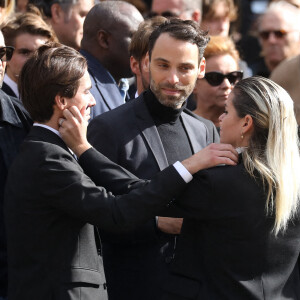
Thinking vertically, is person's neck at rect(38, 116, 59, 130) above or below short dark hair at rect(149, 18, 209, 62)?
below

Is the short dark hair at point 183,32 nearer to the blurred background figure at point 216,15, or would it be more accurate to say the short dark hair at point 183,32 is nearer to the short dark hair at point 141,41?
the short dark hair at point 141,41

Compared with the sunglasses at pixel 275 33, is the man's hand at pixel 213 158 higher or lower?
higher

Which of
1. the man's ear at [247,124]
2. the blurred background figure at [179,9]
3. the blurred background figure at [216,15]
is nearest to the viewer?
the man's ear at [247,124]

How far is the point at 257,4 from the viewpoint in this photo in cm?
907

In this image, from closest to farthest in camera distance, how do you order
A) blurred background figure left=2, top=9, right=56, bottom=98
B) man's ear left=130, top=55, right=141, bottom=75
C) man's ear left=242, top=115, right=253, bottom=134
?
1. man's ear left=242, top=115, right=253, bottom=134
2. man's ear left=130, top=55, right=141, bottom=75
3. blurred background figure left=2, top=9, right=56, bottom=98

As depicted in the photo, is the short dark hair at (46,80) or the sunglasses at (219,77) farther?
the sunglasses at (219,77)

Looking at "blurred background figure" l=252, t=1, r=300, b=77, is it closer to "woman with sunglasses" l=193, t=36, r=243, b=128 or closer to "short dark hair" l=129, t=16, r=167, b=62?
"woman with sunglasses" l=193, t=36, r=243, b=128

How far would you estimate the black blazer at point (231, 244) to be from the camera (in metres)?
3.13

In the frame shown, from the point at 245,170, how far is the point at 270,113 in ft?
0.94

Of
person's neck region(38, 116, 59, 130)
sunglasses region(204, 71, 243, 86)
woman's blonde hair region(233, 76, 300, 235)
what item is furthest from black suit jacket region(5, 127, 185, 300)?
sunglasses region(204, 71, 243, 86)

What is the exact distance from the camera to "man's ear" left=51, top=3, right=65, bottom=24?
238 inches

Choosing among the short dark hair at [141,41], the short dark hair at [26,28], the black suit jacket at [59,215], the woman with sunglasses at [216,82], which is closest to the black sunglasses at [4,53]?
the black suit jacket at [59,215]

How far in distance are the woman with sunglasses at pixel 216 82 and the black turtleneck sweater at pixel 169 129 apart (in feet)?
4.30

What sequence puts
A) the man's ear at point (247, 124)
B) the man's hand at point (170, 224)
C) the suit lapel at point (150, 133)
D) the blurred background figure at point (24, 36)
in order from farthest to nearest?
the blurred background figure at point (24, 36), the suit lapel at point (150, 133), the man's hand at point (170, 224), the man's ear at point (247, 124)
